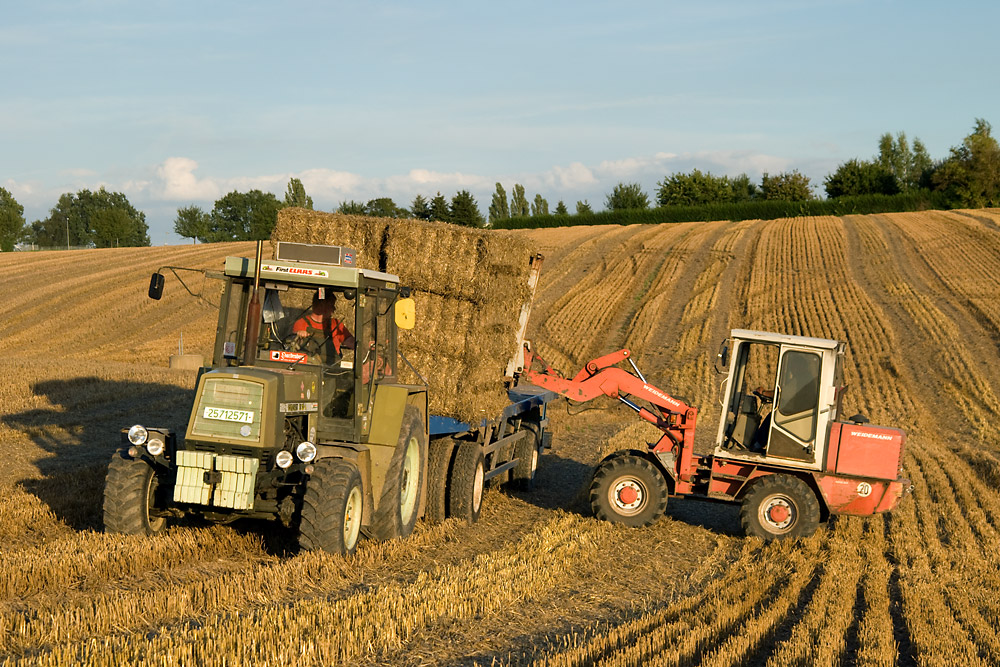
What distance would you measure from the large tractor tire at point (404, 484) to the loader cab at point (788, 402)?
345 cm

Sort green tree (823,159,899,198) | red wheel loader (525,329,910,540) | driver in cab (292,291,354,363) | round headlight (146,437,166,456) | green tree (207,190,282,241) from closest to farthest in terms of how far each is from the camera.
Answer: round headlight (146,437,166,456)
driver in cab (292,291,354,363)
red wheel loader (525,329,910,540)
green tree (823,159,899,198)
green tree (207,190,282,241)

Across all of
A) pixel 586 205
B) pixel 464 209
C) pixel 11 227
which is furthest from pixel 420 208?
pixel 11 227

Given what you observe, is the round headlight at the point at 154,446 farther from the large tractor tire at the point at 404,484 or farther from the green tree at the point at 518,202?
the green tree at the point at 518,202

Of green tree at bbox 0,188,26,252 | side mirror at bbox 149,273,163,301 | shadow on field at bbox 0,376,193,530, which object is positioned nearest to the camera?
side mirror at bbox 149,273,163,301

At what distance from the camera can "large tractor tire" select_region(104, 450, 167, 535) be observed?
7.80 m

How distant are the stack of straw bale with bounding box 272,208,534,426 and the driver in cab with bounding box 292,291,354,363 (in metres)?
2.02

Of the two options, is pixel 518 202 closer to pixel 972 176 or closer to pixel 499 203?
pixel 499 203

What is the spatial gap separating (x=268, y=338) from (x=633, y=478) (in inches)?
174

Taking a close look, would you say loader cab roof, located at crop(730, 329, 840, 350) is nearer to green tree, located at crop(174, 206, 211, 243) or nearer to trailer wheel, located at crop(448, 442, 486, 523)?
trailer wheel, located at crop(448, 442, 486, 523)

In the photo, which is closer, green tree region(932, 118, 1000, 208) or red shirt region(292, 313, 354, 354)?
red shirt region(292, 313, 354, 354)

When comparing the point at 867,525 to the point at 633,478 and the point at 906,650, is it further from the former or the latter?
the point at 906,650

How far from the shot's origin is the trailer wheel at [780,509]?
1016cm

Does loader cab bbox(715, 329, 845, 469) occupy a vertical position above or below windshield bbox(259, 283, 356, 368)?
below

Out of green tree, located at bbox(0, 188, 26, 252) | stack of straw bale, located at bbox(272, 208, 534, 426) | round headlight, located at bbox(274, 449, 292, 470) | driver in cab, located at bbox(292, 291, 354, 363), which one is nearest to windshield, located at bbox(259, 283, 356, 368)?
driver in cab, located at bbox(292, 291, 354, 363)
